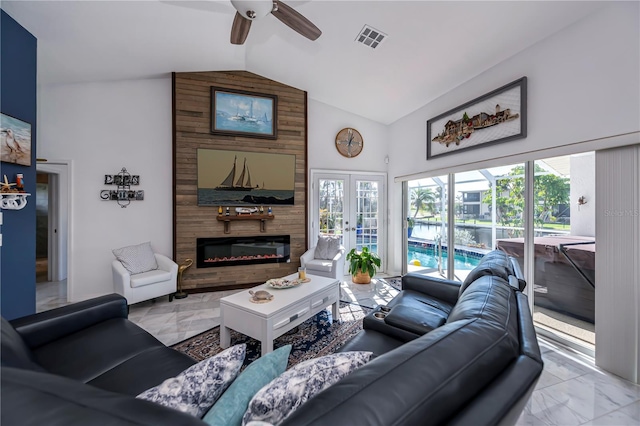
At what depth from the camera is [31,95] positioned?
2611 millimetres

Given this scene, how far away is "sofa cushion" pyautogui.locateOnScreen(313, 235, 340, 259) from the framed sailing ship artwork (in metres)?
0.89

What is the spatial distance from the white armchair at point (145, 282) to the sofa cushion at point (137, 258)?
65mm

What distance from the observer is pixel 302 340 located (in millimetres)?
2521

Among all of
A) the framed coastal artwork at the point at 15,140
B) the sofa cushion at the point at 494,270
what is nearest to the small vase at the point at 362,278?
the sofa cushion at the point at 494,270

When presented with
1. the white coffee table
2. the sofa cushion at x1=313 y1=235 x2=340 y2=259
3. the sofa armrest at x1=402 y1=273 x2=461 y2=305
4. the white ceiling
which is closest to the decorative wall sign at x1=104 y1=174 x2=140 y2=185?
the white ceiling

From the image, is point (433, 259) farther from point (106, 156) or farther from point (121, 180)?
point (106, 156)

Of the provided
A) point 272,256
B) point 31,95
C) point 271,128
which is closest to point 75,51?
point 31,95

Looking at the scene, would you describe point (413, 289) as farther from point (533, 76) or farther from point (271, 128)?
point (271, 128)

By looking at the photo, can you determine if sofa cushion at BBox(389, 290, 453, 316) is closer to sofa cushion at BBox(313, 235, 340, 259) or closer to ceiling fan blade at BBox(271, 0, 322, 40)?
sofa cushion at BBox(313, 235, 340, 259)

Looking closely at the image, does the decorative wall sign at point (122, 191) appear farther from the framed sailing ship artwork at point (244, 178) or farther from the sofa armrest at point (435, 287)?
the sofa armrest at point (435, 287)

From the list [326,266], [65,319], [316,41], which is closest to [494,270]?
[326,266]

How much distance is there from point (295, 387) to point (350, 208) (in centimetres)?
432

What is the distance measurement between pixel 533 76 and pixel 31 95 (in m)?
5.02

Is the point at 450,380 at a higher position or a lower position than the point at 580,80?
lower
